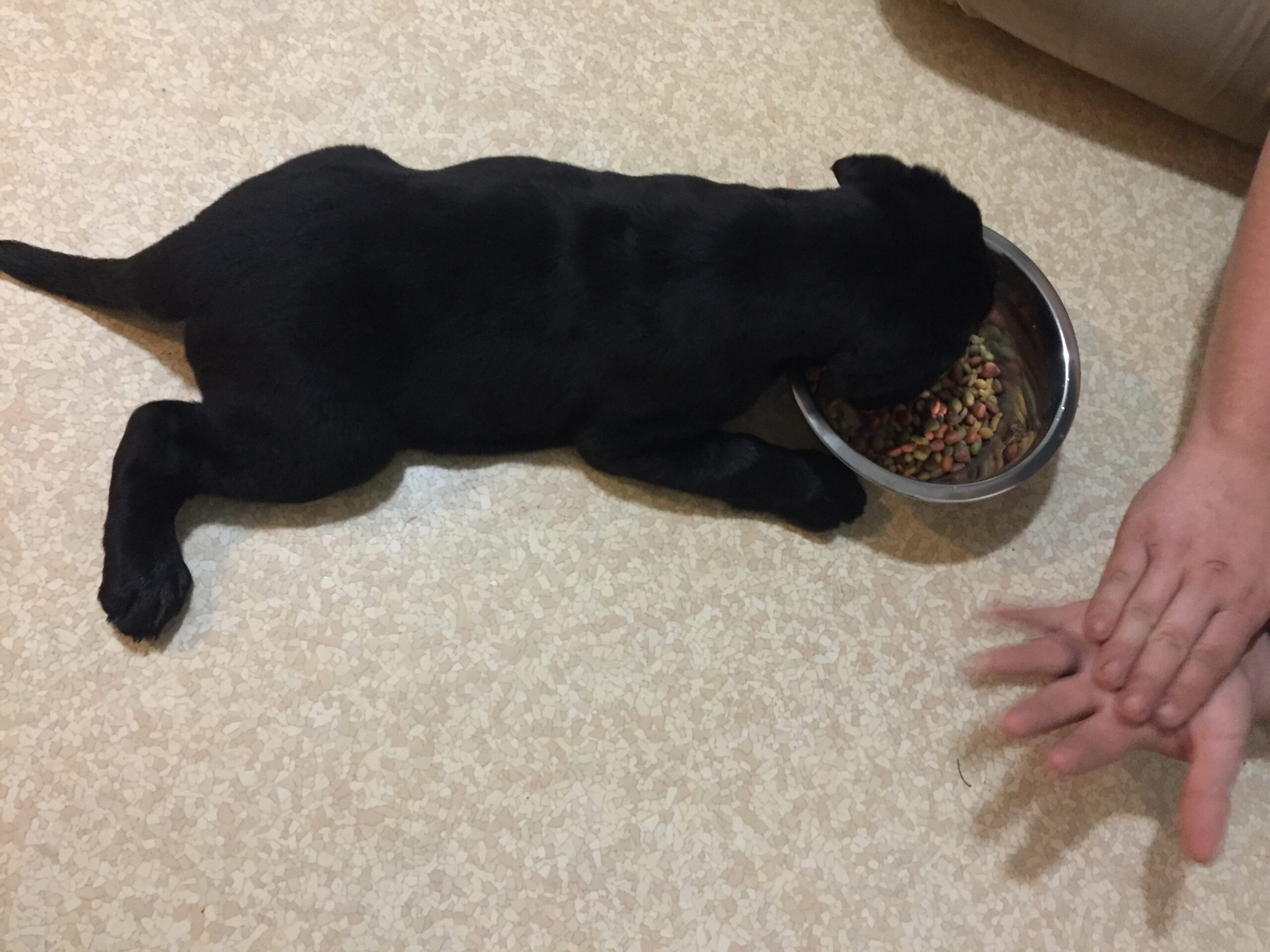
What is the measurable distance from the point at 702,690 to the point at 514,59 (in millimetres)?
1035

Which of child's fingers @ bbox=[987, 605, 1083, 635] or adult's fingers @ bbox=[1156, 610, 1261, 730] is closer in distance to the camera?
adult's fingers @ bbox=[1156, 610, 1261, 730]

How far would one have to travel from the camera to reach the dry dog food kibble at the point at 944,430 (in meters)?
1.25

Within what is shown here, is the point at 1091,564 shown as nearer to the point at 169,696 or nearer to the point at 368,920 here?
the point at 368,920

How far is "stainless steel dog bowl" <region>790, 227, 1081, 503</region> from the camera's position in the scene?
113cm

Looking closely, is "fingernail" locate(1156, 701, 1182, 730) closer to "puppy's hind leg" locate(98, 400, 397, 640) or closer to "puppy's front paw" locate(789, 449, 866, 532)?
"puppy's front paw" locate(789, 449, 866, 532)

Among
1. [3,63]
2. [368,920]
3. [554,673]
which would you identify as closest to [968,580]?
[554,673]

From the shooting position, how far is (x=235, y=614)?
1179mm

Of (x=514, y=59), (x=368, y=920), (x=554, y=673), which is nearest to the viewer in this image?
(x=368, y=920)

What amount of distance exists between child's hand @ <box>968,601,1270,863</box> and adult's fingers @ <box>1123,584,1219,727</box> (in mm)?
20

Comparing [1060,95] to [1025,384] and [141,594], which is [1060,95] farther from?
[141,594]

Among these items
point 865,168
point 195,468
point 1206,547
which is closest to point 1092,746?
point 1206,547

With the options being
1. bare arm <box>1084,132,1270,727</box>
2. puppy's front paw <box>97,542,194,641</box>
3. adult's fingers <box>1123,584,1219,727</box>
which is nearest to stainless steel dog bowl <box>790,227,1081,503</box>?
bare arm <box>1084,132,1270,727</box>

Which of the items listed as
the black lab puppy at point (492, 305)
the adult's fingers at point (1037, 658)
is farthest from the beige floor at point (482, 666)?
the adult's fingers at point (1037, 658)

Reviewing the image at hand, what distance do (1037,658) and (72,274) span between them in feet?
4.24
